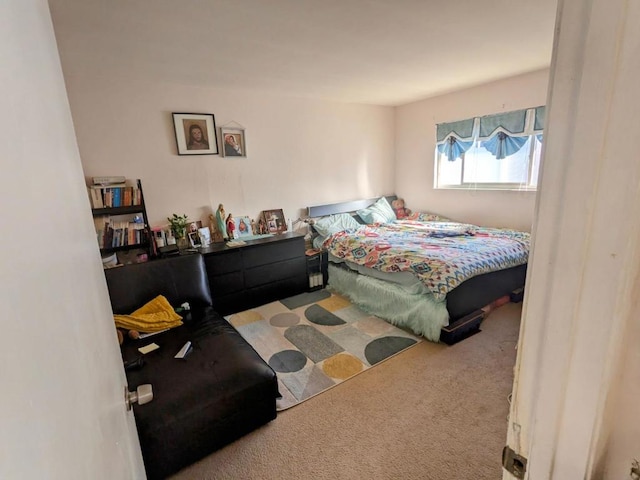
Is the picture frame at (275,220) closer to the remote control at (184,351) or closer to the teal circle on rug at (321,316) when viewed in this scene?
the teal circle on rug at (321,316)

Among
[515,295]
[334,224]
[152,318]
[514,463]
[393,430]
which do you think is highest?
[514,463]

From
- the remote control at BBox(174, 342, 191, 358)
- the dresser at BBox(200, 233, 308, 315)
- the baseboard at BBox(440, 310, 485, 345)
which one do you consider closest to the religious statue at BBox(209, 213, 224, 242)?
the dresser at BBox(200, 233, 308, 315)

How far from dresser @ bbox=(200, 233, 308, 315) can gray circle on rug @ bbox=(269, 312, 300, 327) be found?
0.38 metres

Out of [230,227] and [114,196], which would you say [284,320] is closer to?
[230,227]

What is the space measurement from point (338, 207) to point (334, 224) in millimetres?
418

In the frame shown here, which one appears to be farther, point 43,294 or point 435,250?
point 435,250

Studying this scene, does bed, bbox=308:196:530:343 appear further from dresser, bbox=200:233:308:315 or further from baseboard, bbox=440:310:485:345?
dresser, bbox=200:233:308:315

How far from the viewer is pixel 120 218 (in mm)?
2922

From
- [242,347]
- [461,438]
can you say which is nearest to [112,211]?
[242,347]

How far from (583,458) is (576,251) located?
332mm

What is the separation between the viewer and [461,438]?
65.6 inches

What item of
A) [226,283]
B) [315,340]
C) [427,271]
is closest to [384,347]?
[315,340]

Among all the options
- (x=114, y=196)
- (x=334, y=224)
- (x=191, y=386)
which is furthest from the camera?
(x=334, y=224)

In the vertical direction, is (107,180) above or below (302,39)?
below
